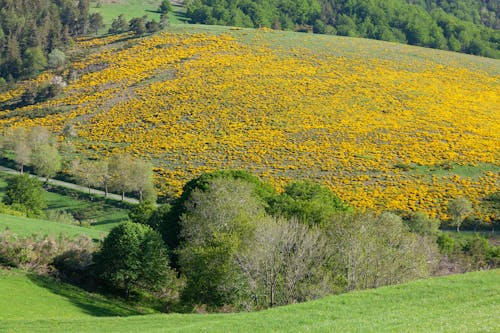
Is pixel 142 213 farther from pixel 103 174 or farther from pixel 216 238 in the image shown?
pixel 216 238

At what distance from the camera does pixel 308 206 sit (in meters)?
47.1

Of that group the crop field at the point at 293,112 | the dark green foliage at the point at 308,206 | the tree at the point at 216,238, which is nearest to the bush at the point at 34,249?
the tree at the point at 216,238

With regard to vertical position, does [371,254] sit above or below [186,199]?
above

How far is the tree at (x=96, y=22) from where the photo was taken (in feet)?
525

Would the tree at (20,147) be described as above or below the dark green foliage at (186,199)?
below

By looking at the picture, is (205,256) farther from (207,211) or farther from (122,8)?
(122,8)

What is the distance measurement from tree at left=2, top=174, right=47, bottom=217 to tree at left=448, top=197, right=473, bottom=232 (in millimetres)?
47492

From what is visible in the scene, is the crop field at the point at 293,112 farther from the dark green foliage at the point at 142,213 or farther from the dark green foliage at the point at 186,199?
the dark green foliage at the point at 186,199

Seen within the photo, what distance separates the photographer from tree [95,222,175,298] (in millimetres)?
44181

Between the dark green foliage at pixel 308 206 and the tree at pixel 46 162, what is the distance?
119 ft

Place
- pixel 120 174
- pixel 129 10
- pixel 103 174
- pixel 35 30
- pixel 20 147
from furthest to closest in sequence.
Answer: pixel 129 10 < pixel 35 30 < pixel 20 147 < pixel 103 174 < pixel 120 174

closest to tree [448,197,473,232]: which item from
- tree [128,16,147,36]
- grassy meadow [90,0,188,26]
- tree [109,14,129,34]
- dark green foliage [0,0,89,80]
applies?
tree [128,16,147,36]

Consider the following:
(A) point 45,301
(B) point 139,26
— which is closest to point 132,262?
(A) point 45,301

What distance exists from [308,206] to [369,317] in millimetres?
24973
